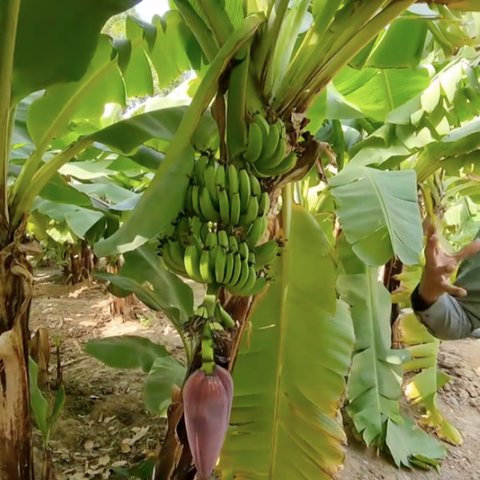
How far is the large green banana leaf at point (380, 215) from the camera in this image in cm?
77

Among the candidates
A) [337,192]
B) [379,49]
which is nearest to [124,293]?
[337,192]

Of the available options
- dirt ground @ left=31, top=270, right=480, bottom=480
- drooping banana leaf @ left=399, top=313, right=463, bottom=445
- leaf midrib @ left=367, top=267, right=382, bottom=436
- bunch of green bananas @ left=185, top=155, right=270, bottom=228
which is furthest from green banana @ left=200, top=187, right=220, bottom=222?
drooping banana leaf @ left=399, top=313, right=463, bottom=445

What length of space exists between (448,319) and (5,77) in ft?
3.15

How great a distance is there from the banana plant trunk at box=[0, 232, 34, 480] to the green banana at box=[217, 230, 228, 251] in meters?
0.38

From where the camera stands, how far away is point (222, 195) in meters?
0.62

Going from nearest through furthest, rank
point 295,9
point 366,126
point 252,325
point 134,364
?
point 295,9, point 252,325, point 134,364, point 366,126

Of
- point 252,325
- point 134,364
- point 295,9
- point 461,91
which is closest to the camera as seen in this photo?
point 295,9

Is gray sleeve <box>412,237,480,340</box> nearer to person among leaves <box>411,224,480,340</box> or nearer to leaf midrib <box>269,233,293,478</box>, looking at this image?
person among leaves <box>411,224,480,340</box>

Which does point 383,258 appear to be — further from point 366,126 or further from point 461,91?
point 366,126

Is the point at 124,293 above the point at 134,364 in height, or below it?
above

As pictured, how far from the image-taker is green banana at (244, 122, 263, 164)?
2.17ft

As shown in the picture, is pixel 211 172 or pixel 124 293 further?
pixel 124 293

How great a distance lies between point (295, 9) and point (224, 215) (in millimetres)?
368

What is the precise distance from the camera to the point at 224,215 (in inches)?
24.6
